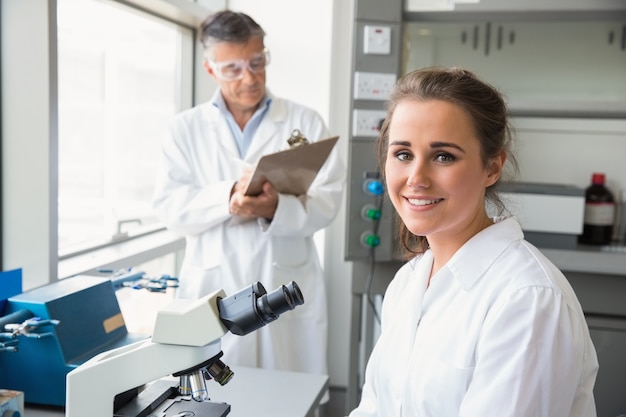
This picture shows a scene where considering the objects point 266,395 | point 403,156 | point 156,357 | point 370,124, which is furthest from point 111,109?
point 156,357

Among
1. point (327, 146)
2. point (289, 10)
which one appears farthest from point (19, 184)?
point (289, 10)

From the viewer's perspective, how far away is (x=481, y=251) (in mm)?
1152

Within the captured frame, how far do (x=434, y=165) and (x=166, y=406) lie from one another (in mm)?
634

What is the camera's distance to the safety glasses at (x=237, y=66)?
2.06 metres

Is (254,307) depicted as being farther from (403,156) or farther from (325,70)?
(325,70)

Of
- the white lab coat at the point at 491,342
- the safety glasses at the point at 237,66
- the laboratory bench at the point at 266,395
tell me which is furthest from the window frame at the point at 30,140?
the white lab coat at the point at 491,342

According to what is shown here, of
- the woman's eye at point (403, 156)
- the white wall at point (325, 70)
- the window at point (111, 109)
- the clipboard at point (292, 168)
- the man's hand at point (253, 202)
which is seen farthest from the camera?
the white wall at point (325, 70)

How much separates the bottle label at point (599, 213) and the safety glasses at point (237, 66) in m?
1.36

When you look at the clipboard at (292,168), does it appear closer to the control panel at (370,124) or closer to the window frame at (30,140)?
the control panel at (370,124)

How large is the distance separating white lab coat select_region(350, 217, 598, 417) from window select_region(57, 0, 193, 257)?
1539mm

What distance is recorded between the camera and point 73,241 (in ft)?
7.93

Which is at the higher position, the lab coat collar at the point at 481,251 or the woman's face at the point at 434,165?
the woman's face at the point at 434,165

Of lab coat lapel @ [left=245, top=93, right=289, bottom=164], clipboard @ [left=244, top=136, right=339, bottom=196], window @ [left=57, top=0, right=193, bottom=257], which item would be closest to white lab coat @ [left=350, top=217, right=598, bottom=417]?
clipboard @ [left=244, top=136, right=339, bottom=196]

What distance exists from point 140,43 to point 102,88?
384 mm
